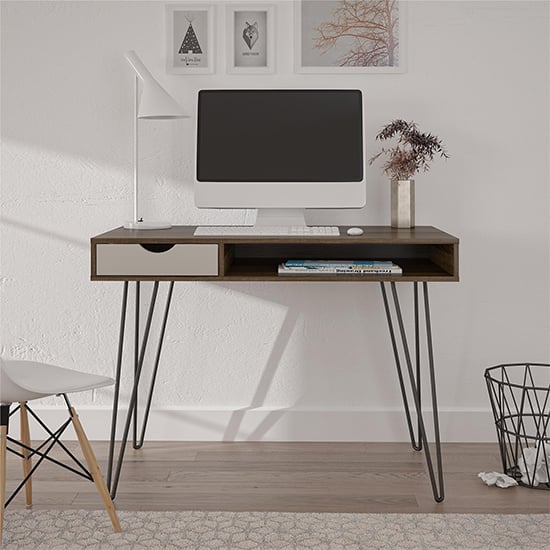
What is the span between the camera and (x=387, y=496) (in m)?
2.66

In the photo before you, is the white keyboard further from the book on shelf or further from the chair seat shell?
the chair seat shell

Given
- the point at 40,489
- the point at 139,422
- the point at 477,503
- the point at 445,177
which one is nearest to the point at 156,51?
the point at 445,177

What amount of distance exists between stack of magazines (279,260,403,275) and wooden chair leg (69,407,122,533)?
803 mm

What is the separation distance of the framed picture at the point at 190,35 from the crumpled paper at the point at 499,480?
1757mm

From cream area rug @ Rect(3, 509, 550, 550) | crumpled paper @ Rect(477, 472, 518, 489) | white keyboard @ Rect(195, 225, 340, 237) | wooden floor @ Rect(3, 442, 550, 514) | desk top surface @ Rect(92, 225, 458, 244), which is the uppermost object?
white keyboard @ Rect(195, 225, 340, 237)

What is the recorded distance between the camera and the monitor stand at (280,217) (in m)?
2.91

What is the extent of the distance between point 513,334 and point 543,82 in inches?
37.2

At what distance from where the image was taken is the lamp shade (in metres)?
2.88

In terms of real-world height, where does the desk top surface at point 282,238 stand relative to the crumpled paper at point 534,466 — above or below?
above

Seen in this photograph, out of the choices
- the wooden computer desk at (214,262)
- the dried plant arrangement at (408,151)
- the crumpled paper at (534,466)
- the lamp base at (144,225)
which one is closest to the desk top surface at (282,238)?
the wooden computer desk at (214,262)

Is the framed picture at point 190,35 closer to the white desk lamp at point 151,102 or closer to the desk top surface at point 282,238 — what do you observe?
the white desk lamp at point 151,102

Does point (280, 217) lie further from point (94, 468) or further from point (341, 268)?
point (94, 468)

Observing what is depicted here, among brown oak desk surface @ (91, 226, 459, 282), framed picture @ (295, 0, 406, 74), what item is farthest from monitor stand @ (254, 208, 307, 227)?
framed picture @ (295, 0, 406, 74)

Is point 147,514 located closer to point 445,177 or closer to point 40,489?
point 40,489
